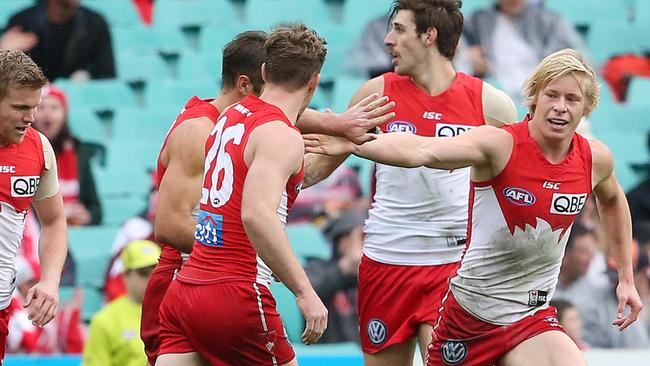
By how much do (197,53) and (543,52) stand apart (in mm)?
3157

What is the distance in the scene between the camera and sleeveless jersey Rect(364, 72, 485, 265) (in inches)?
269

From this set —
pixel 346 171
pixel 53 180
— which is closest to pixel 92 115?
pixel 346 171

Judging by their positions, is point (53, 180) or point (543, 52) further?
point (543, 52)

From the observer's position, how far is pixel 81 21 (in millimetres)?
11352

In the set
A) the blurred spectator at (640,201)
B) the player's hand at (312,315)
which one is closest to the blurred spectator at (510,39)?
the blurred spectator at (640,201)

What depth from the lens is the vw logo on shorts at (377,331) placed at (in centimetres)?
693

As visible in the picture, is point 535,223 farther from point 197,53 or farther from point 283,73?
point 197,53

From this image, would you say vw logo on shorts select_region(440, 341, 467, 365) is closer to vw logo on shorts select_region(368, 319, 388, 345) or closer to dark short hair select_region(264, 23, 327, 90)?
vw logo on shorts select_region(368, 319, 388, 345)

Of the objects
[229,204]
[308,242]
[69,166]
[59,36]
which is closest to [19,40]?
[59,36]

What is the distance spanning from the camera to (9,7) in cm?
1173

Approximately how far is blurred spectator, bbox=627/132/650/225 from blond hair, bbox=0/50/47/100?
20.9 feet

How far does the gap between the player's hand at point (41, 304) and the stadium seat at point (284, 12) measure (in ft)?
20.8

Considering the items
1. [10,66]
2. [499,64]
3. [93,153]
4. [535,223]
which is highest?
[10,66]

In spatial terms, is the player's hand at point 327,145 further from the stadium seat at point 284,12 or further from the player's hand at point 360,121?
the stadium seat at point 284,12
